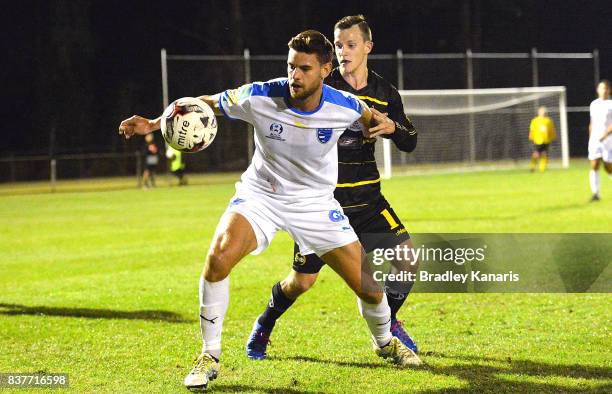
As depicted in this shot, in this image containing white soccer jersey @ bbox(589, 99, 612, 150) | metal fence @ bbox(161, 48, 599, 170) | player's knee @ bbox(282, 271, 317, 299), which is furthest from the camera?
metal fence @ bbox(161, 48, 599, 170)

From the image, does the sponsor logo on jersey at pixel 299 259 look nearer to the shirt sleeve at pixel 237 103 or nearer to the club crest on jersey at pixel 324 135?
the club crest on jersey at pixel 324 135

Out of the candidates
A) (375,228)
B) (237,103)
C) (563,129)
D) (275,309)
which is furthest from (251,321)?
(563,129)

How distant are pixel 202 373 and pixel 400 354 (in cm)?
139

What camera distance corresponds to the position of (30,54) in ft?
137

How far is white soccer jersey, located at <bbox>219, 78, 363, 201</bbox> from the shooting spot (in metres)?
5.28

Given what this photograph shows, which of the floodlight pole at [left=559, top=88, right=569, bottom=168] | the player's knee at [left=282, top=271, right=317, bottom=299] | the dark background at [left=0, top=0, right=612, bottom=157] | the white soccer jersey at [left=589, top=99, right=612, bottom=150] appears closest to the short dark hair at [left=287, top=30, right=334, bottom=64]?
the player's knee at [left=282, top=271, right=317, bottom=299]

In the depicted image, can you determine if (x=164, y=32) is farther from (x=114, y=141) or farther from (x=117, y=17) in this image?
(x=114, y=141)

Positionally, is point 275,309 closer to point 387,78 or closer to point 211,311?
point 211,311

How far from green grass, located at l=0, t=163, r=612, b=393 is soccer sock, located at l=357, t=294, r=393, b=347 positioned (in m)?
0.18

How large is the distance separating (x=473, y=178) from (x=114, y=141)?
19119mm

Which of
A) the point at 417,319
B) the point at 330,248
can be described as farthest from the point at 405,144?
the point at 417,319

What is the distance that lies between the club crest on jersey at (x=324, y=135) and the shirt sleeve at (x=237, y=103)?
430 millimetres

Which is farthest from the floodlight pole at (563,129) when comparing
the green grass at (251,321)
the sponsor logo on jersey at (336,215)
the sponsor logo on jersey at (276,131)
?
the sponsor logo on jersey at (276,131)

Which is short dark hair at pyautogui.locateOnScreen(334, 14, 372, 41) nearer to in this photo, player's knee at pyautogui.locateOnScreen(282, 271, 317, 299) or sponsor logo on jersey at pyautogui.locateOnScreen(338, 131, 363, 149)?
Answer: sponsor logo on jersey at pyautogui.locateOnScreen(338, 131, 363, 149)
